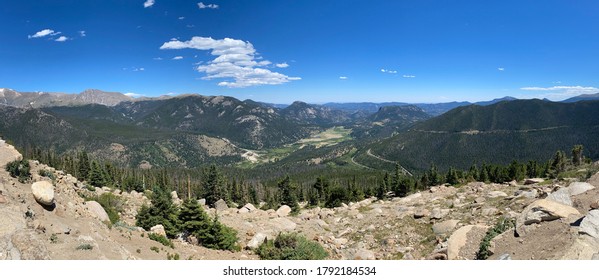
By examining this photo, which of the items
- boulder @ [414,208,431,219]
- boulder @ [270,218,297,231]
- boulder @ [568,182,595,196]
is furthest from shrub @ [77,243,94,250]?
boulder @ [568,182,595,196]

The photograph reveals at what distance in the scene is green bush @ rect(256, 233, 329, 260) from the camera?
2402 centimetres

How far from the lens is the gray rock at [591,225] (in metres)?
16.7

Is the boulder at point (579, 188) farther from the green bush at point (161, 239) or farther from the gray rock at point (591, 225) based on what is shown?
the green bush at point (161, 239)

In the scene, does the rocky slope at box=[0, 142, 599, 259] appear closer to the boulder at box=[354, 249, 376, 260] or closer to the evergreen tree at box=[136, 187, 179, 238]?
the boulder at box=[354, 249, 376, 260]

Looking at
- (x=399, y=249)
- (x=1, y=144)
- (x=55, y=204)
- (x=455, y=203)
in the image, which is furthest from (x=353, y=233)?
(x=1, y=144)

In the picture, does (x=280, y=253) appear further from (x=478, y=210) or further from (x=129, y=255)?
(x=478, y=210)

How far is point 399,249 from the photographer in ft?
93.9

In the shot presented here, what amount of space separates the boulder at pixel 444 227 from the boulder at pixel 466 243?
6.76 metres

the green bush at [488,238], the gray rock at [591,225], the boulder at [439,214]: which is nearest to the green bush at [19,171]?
the green bush at [488,238]

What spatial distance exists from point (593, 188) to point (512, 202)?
756 centimetres

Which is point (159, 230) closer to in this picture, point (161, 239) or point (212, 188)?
point (161, 239)

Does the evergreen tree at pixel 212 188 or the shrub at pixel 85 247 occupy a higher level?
the shrub at pixel 85 247

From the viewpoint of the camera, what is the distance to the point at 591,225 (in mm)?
17031

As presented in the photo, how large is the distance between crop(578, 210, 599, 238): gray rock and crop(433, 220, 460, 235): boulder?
45.0ft
